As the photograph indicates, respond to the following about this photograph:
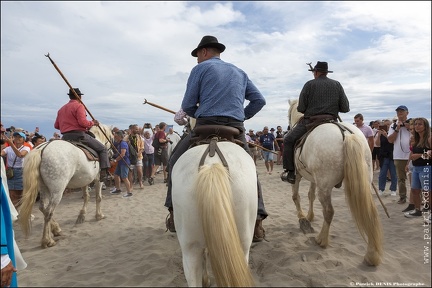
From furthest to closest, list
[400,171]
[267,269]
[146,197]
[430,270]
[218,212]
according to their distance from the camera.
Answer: [146,197] < [400,171] < [267,269] < [430,270] < [218,212]

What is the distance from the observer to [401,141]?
21.3 feet

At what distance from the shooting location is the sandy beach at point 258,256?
3.37 meters

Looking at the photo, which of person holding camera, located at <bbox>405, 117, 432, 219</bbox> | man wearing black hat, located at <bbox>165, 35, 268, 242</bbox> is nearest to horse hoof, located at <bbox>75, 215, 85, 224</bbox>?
man wearing black hat, located at <bbox>165, 35, 268, 242</bbox>

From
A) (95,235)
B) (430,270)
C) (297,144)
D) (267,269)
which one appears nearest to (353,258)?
(430,270)

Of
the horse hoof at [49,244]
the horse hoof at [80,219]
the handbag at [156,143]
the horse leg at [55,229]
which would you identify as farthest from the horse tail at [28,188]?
the handbag at [156,143]

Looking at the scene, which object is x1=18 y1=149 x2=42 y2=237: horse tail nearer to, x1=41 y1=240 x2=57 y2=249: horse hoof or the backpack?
x1=41 y1=240 x2=57 y2=249: horse hoof

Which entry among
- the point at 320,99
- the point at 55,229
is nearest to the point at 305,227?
the point at 320,99

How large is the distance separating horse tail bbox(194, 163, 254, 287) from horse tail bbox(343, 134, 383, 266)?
88.4 inches

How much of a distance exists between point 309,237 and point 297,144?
1663 millimetres

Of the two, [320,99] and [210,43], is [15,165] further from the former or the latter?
[320,99]

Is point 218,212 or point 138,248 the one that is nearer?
point 218,212

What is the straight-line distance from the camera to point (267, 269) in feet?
11.9

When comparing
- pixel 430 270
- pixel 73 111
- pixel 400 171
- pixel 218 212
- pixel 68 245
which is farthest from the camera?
pixel 400 171

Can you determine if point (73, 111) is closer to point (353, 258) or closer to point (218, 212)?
point (218, 212)
